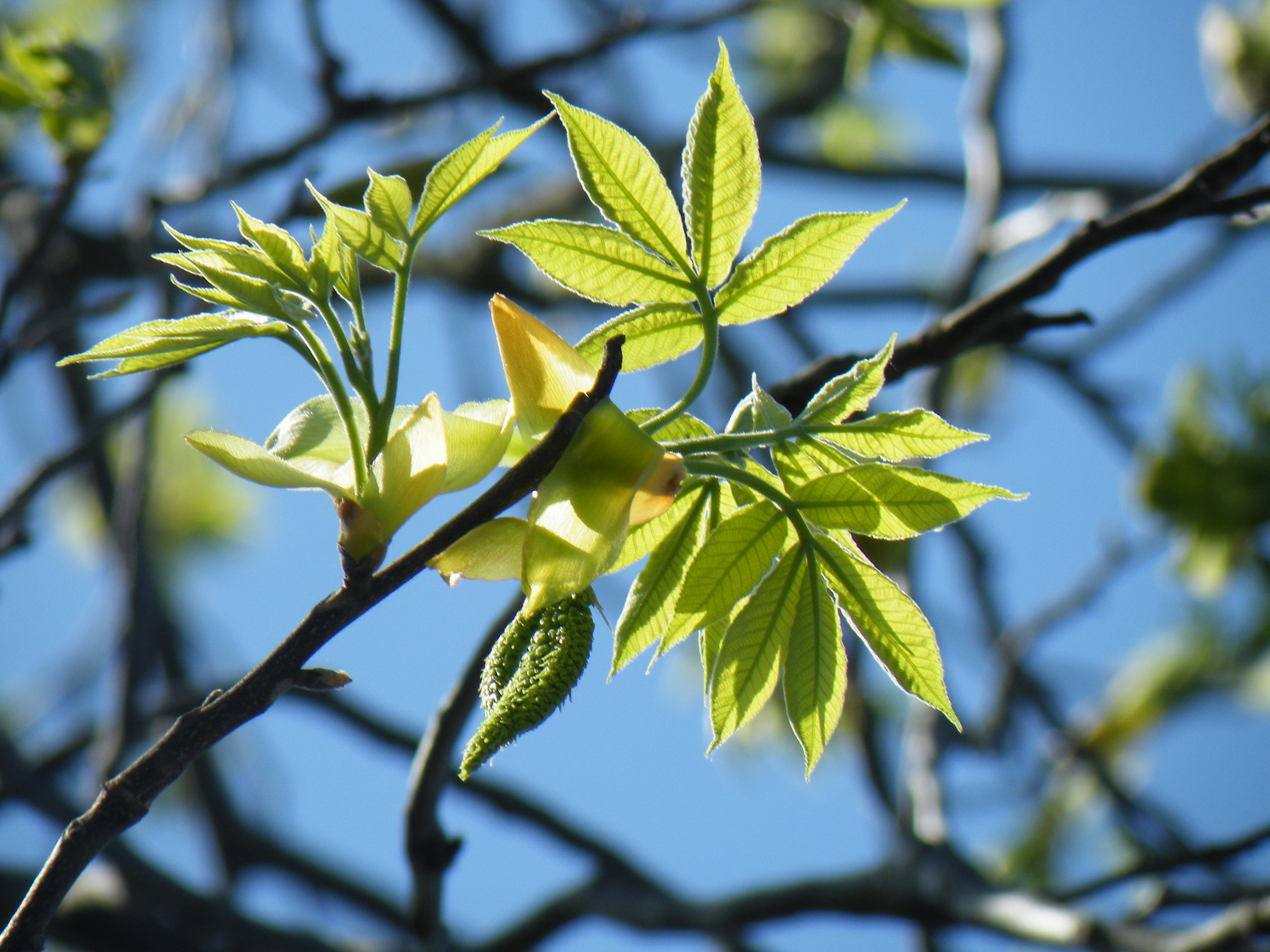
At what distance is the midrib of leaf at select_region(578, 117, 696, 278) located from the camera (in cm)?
71

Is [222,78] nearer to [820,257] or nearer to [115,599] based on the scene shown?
[115,599]

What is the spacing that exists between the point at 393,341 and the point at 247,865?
2368 millimetres

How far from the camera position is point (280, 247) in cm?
68

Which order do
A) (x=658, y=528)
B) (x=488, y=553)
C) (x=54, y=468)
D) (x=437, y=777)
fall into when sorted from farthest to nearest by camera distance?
(x=54, y=468) → (x=437, y=777) → (x=658, y=528) → (x=488, y=553)

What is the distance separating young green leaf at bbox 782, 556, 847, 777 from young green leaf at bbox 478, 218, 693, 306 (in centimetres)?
23

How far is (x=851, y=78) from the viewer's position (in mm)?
1898

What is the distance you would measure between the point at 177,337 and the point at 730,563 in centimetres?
43

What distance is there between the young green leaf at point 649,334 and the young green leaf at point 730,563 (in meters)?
0.12

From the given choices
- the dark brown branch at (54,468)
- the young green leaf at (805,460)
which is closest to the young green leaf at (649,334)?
the young green leaf at (805,460)

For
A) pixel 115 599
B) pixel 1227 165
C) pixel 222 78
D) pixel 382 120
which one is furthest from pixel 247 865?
pixel 1227 165

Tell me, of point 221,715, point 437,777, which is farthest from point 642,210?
point 437,777

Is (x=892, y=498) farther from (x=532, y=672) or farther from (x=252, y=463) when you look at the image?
(x=252, y=463)

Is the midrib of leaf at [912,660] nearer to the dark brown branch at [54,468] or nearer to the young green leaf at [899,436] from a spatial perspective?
the young green leaf at [899,436]

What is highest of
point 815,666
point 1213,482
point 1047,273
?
point 1047,273
